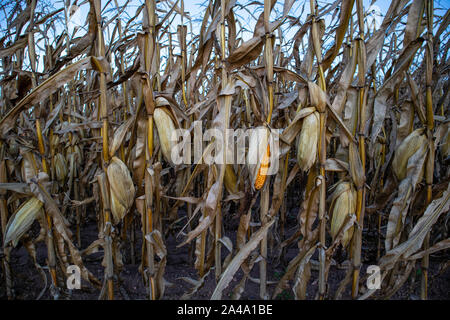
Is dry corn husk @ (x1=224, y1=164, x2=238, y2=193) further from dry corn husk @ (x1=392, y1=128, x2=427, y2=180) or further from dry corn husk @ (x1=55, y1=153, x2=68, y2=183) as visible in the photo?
dry corn husk @ (x1=55, y1=153, x2=68, y2=183)

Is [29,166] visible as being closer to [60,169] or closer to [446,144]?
[60,169]

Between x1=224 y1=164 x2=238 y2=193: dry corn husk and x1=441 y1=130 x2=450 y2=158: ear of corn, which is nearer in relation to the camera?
x1=224 y1=164 x2=238 y2=193: dry corn husk

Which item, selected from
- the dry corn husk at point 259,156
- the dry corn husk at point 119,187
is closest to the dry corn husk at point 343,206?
the dry corn husk at point 259,156

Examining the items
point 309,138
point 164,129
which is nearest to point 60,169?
point 164,129

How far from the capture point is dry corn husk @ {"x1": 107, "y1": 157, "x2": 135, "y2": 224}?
4.37ft

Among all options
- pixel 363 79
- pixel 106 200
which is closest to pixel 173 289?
pixel 106 200

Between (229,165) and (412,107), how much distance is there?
97 centimetres

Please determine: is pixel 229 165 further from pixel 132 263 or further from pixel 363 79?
pixel 132 263

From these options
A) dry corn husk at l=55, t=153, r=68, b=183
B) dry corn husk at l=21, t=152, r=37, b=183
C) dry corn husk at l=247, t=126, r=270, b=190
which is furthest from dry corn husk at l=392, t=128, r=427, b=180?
dry corn husk at l=55, t=153, r=68, b=183

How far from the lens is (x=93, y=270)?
216 centimetres

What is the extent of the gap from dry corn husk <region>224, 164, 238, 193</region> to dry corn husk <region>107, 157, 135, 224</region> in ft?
1.58

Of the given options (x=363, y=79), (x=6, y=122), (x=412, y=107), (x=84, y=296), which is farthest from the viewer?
(x=84, y=296)

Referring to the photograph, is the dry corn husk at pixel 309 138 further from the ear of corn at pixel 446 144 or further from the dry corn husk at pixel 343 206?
the ear of corn at pixel 446 144

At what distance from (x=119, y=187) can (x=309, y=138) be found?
0.92 meters
